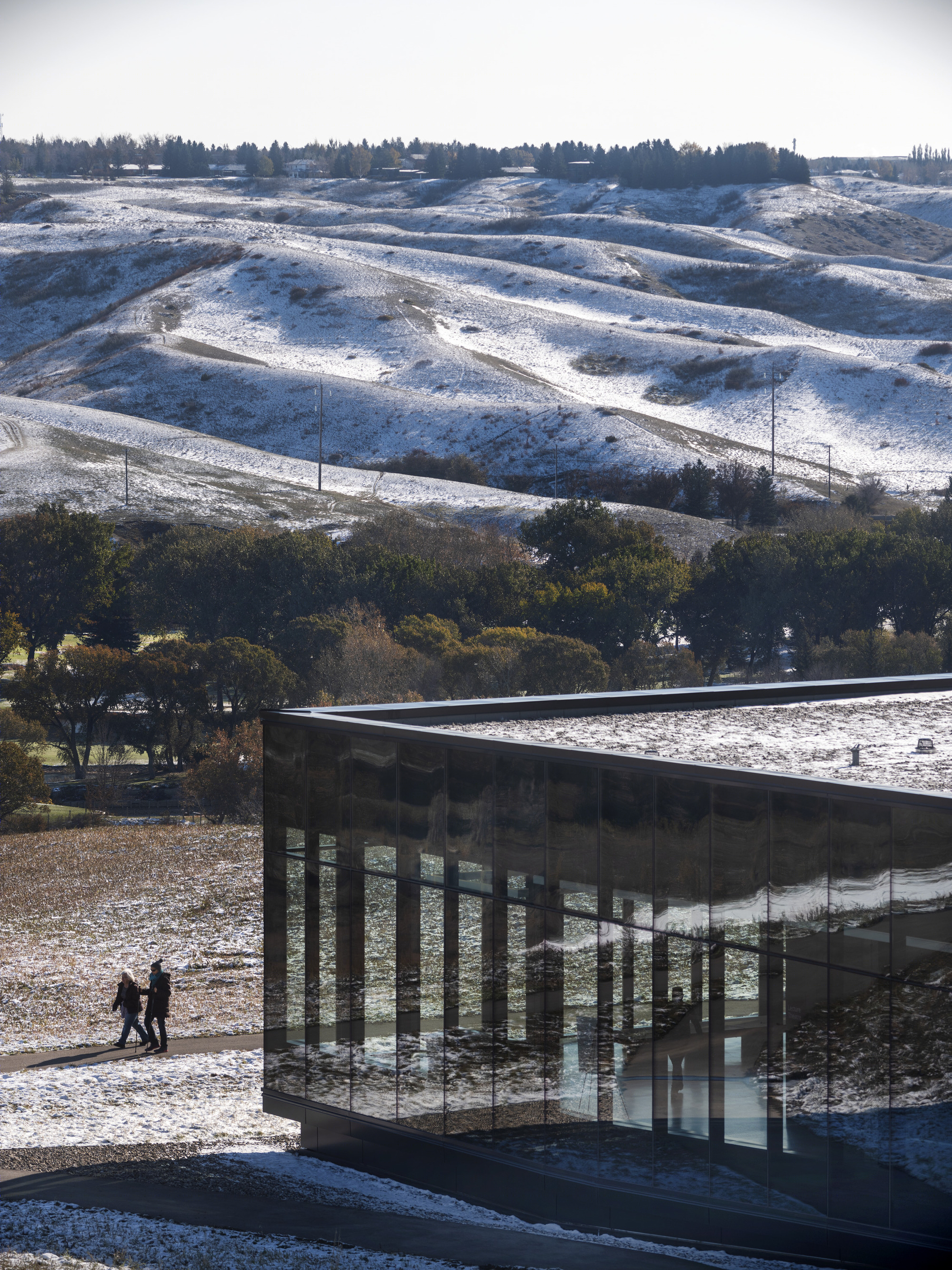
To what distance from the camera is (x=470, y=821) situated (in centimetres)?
1611

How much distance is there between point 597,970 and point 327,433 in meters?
116

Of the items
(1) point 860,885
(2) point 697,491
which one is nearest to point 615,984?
(1) point 860,885

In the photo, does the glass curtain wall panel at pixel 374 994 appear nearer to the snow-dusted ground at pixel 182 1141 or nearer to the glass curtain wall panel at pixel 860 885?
the snow-dusted ground at pixel 182 1141

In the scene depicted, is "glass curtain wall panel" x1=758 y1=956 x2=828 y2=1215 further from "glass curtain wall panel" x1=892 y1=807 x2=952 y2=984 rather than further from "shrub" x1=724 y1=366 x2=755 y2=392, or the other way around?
"shrub" x1=724 y1=366 x2=755 y2=392

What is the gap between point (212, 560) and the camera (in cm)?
7575

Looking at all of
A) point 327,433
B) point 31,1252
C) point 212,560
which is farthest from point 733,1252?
point 327,433

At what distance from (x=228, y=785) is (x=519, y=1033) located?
37797 millimetres

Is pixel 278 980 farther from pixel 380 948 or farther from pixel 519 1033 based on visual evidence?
pixel 519 1033

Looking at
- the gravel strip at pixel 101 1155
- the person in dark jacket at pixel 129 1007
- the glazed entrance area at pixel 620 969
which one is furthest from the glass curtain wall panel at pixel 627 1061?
the person in dark jacket at pixel 129 1007

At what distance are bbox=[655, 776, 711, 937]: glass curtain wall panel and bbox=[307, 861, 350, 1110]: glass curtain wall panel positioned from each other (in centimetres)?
503

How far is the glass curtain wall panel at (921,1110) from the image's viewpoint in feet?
38.8

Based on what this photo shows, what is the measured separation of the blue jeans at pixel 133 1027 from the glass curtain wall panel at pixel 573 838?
37.1 feet

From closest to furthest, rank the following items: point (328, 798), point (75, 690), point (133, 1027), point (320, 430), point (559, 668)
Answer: point (328, 798)
point (133, 1027)
point (75, 690)
point (559, 668)
point (320, 430)

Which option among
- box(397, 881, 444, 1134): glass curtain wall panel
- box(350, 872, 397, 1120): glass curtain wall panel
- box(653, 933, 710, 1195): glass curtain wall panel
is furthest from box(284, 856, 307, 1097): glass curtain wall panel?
box(653, 933, 710, 1195): glass curtain wall panel
